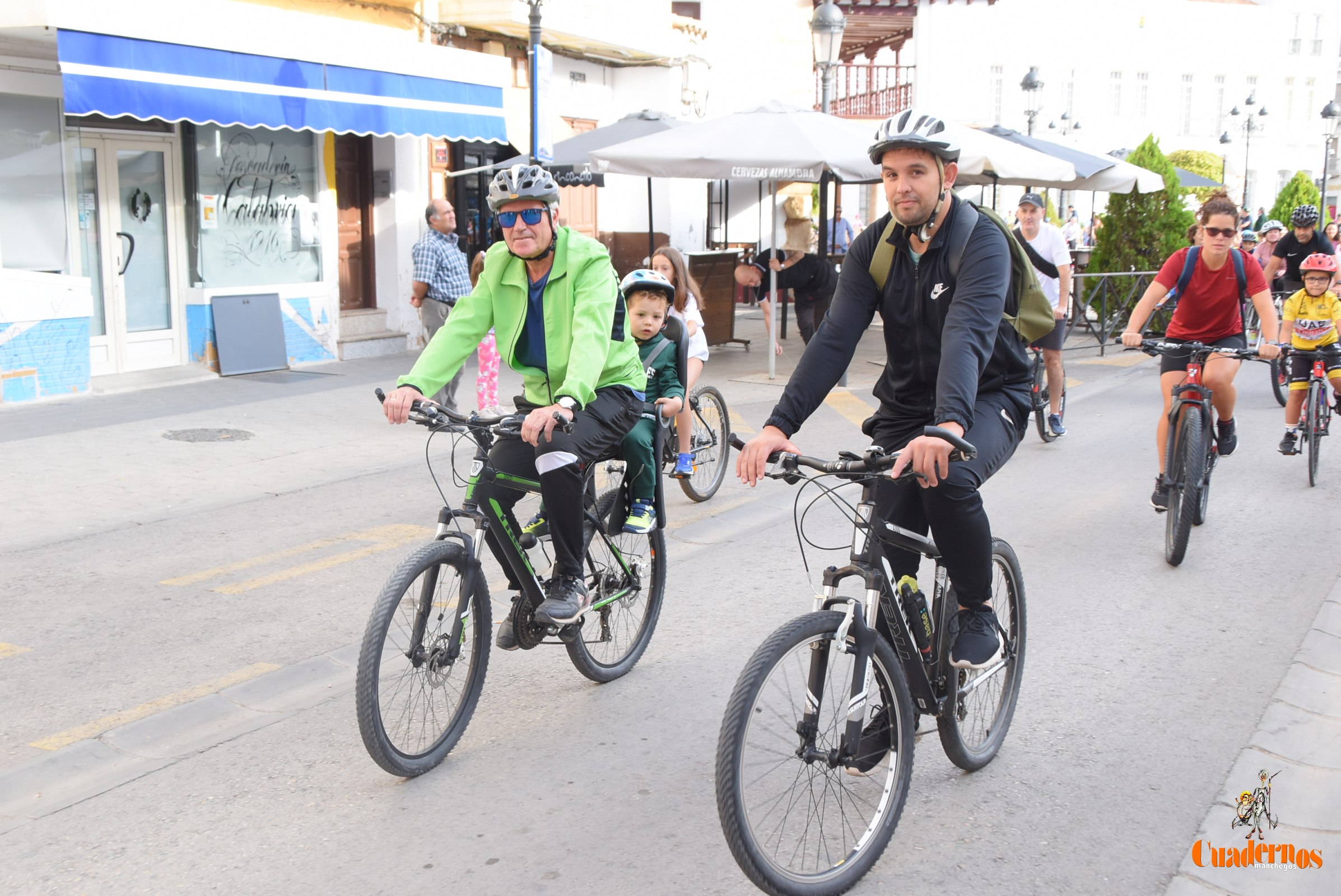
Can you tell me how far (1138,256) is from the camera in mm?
18844

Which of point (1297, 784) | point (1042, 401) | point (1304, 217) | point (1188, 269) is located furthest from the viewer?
point (1304, 217)

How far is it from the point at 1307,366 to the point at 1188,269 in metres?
1.93

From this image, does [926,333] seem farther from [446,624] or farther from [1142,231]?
[1142,231]

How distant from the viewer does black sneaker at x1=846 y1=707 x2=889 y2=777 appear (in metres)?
3.39

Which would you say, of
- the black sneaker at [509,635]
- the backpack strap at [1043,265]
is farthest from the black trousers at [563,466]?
the backpack strap at [1043,265]

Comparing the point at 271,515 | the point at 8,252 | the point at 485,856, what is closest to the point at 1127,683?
the point at 485,856

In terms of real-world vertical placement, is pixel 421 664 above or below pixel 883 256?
below

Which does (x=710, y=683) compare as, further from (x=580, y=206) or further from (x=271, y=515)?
(x=580, y=206)

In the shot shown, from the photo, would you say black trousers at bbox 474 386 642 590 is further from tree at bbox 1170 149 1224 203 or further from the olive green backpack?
tree at bbox 1170 149 1224 203

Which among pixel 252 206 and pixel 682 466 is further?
pixel 252 206

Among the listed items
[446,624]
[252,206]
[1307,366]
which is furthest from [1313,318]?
[252,206]

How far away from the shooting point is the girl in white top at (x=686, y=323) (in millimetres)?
7684

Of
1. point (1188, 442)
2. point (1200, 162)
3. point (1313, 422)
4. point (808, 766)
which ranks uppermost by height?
point (1200, 162)

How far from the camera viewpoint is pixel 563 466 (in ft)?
13.9
